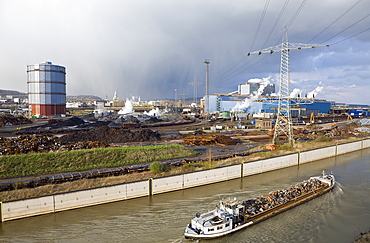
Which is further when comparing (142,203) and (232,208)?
(142,203)

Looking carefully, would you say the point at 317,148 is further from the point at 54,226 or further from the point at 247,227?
the point at 54,226

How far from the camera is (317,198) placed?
2477cm

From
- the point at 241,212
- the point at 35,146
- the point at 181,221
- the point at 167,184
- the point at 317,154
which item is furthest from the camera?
the point at 317,154

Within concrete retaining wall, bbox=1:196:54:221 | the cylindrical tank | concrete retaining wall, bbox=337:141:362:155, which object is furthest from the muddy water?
the cylindrical tank

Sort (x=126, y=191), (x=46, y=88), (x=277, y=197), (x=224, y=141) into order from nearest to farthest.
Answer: (x=277, y=197) < (x=126, y=191) < (x=224, y=141) < (x=46, y=88)

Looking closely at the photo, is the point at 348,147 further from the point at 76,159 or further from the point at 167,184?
the point at 76,159

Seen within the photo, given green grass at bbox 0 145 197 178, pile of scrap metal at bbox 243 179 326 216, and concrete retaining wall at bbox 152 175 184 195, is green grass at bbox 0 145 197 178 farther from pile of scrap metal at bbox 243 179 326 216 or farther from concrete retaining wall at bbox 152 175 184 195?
pile of scrap metal at bbox 243 179 326 216

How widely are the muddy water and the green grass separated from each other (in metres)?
9.99

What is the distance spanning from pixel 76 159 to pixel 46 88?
204ft

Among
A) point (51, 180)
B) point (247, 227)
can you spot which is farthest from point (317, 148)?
point (51, 180)

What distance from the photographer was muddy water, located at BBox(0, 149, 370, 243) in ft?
58.8

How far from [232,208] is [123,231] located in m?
8.07

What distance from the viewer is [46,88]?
82938 millimetres

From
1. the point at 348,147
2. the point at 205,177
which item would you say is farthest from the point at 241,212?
the point at 348,147
